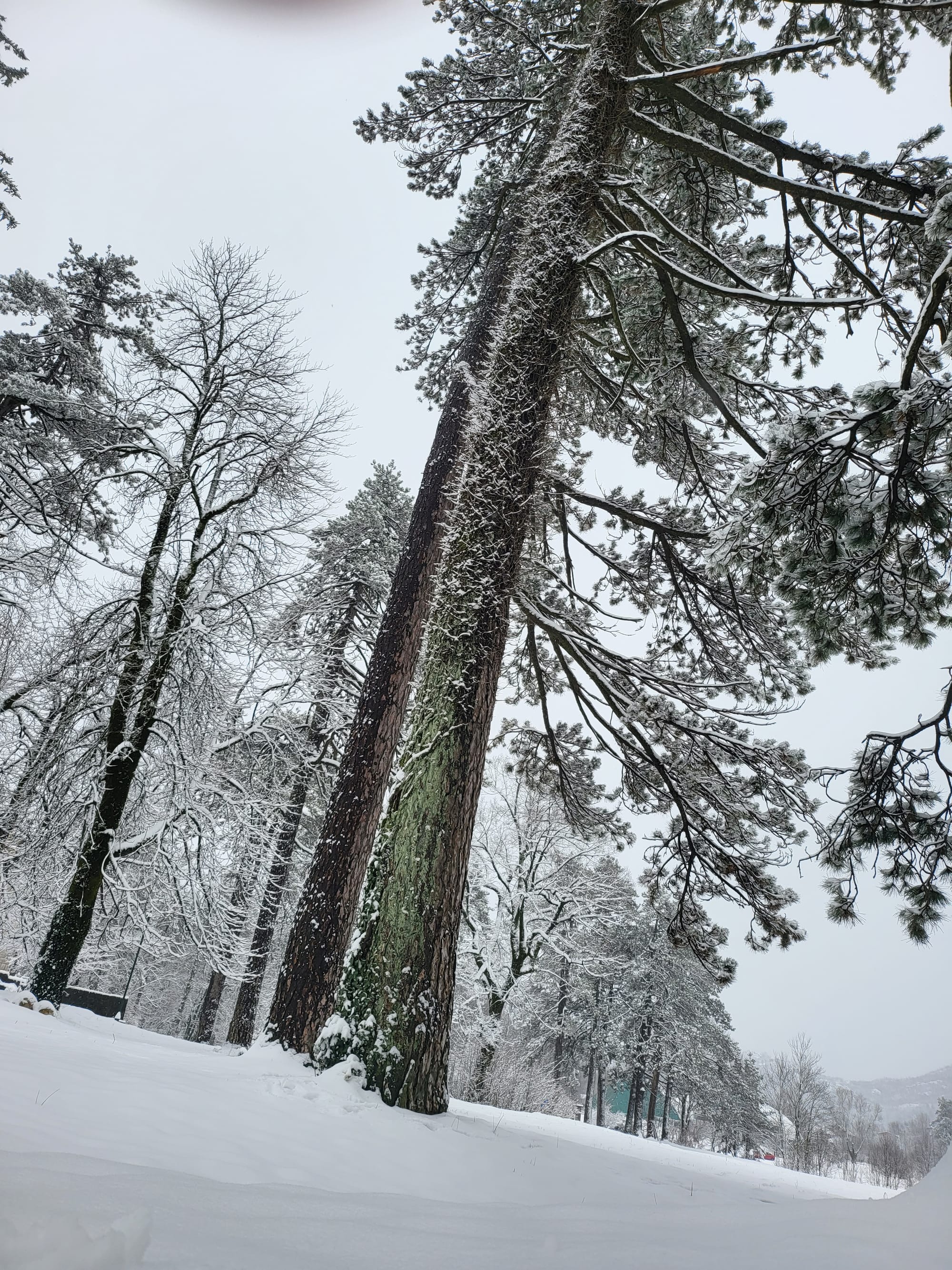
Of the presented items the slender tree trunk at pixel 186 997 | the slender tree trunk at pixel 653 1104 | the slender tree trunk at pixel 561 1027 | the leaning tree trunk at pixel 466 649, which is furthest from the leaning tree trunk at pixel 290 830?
the slender tree trunk at pixel 186 997

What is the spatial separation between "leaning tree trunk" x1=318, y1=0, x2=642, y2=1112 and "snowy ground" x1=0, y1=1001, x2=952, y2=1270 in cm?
32

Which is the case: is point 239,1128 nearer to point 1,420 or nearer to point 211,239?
point 211,239

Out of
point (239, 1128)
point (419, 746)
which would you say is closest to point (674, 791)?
point (419, 746)

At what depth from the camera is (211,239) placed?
344 inches

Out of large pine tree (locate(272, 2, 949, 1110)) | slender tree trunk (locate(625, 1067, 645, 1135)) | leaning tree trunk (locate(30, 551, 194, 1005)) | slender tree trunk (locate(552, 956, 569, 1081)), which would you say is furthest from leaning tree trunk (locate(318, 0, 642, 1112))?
slender tree trunk (locate(625, 1067, 645, 1135))

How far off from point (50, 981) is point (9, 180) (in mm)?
11123

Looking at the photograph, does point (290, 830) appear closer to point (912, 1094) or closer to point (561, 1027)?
point (561, 1027)

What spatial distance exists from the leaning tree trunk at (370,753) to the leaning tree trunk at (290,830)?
5.04 m

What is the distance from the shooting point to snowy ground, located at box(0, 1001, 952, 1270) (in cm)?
124

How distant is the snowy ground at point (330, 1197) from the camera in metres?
1.24

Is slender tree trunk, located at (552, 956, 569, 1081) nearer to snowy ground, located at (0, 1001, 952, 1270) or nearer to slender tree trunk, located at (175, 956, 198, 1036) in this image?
slender tree trunk, located at (175, 956, 198, 1036)

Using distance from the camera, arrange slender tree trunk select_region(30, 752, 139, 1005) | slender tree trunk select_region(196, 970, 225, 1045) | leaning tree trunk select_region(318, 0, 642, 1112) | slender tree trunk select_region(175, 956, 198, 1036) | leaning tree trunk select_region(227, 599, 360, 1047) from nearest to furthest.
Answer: leaning tree trunk select_region(318, 0, 642, 1112)
slender tree trunk select_region(30, 752, 139, 1005)
leaning tree trunk select_region(227, 599, 360, 1047)
slender tree trunk select_region(196, 970, 225, 1045)
slender tree trunk select_region(175, 956, 198, 1036)

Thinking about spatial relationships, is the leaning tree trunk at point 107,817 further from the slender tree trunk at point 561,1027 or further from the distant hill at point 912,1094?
the distant hill at point 912,1094

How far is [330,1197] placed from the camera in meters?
1.72
